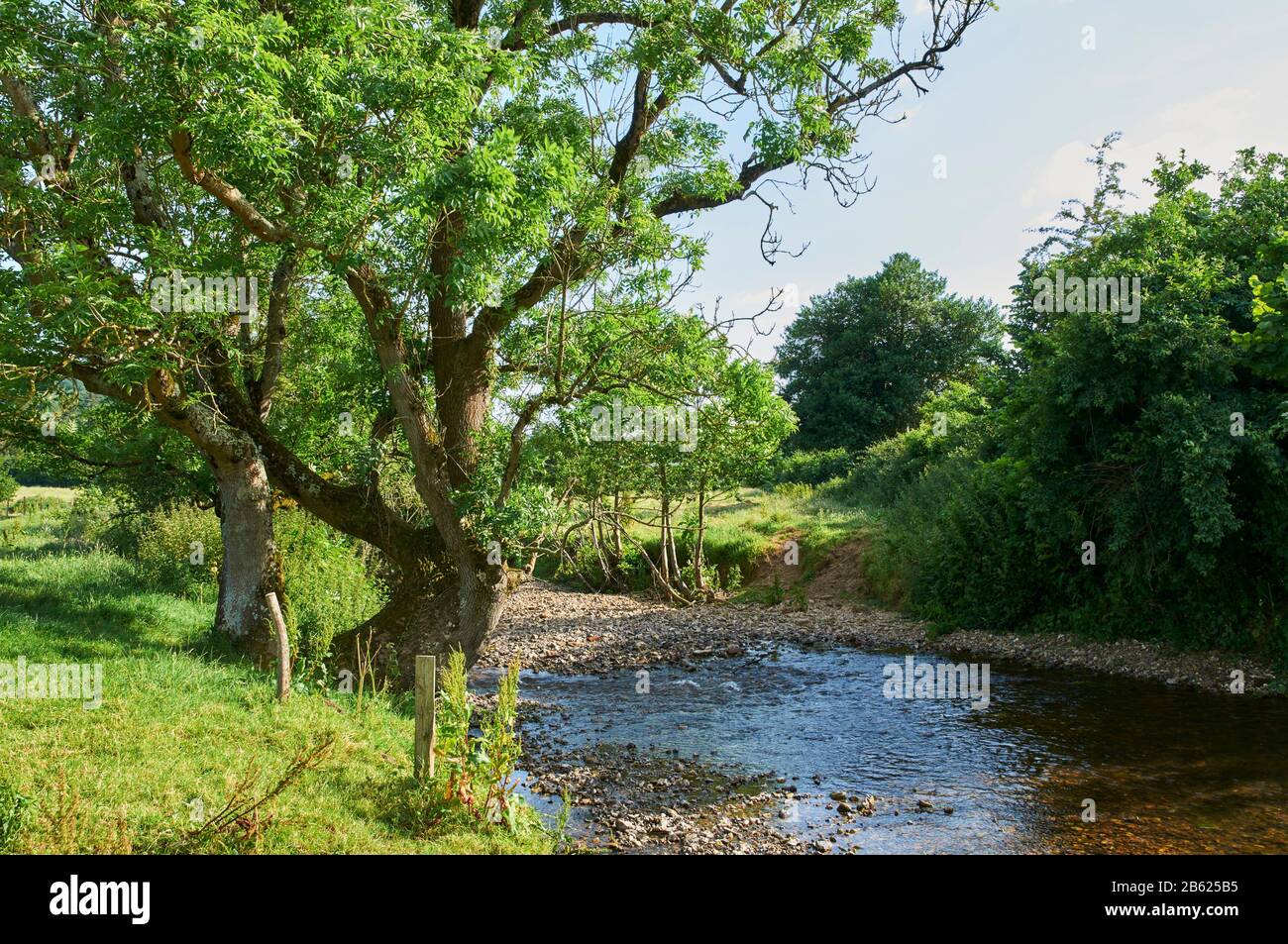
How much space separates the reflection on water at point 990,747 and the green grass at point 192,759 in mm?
3352

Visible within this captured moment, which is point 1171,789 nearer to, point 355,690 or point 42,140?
point 355,690

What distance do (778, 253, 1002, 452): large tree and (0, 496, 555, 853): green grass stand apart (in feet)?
128

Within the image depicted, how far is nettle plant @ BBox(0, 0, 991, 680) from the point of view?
8.70 metres

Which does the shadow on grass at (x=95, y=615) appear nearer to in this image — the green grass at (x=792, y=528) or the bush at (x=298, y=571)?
the bush at (x=298, y=571)

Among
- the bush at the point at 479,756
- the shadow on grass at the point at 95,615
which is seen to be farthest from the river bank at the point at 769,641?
the bush at the point at 479,756

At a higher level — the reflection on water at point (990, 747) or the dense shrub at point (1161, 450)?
the dense shrub at point (1161, 450)

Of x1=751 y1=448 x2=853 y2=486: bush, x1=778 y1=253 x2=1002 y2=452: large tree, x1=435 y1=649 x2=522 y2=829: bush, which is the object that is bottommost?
x1=435 y1=649 x2=522 y2=829: bush

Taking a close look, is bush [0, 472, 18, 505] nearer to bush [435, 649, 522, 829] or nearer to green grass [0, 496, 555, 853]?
green grass [0, 496, 555, 853]

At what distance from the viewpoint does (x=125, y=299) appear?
368 inches

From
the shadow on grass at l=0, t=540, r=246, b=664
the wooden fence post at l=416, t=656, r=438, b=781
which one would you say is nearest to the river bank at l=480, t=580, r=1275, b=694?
the shadow on grass at l=0, t=540, r=246, b=664

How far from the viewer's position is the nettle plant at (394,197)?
870cm

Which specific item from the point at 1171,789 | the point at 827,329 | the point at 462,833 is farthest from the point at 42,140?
the point at 827,329

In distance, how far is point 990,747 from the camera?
424 inches

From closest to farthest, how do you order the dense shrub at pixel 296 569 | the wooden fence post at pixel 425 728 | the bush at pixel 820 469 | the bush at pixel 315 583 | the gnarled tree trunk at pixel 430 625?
the wooden fence post at pixel 425 728, the gnarled tree trunk at pixel 430 625, the bush at pixel 315 583, the dense shrub at pixel 296 569, the bush at pixel 820 469
